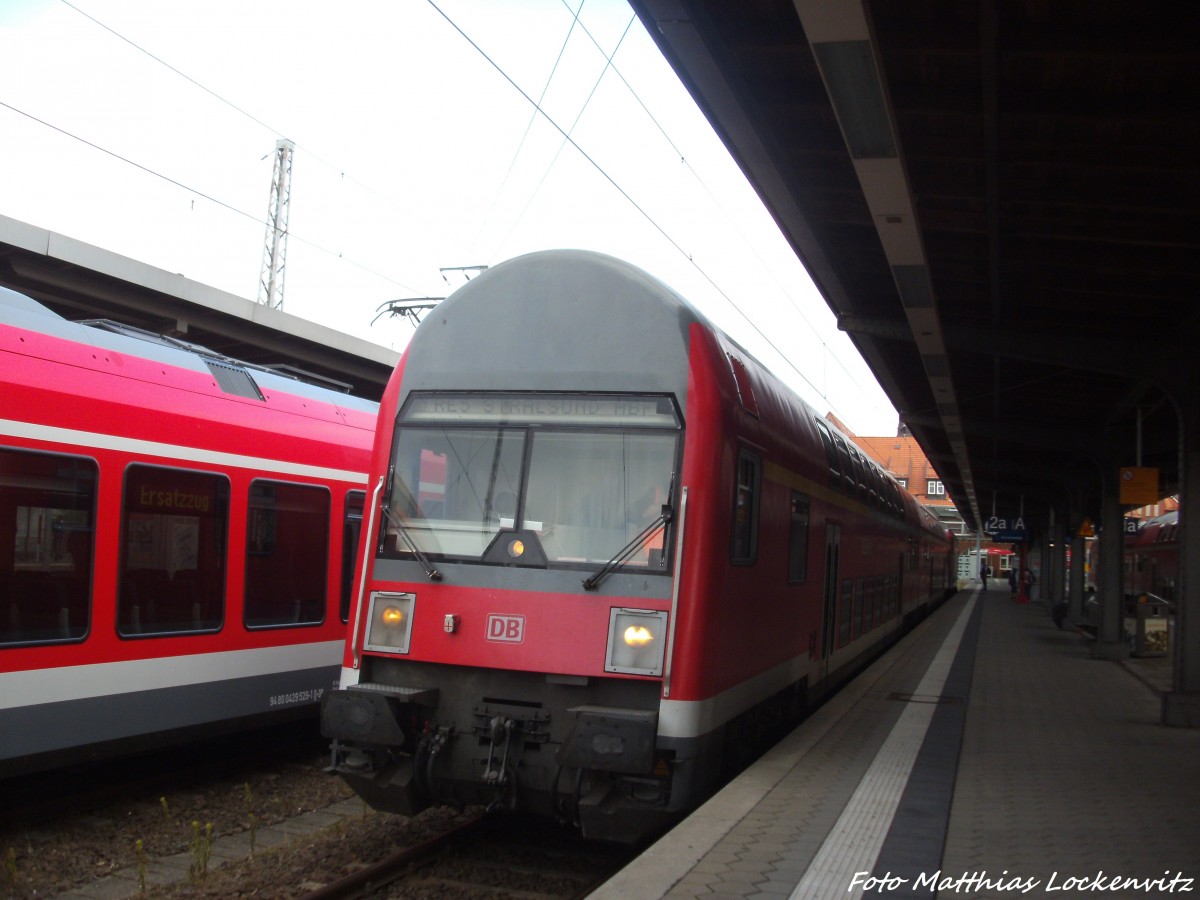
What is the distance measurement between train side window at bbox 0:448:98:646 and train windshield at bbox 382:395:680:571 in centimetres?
198

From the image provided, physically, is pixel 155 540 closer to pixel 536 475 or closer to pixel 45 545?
pixel 45 545

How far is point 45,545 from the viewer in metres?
6.63

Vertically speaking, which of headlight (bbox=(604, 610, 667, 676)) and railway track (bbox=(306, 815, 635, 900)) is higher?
headlight (bbox=(604, 610, 667, 676))

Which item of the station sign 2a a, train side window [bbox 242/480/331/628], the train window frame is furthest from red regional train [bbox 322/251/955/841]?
the station sign 2a a

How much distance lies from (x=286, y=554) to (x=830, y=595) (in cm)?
513

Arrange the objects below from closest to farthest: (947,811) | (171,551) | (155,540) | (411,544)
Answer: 1. (411,544)
2. (947,811)
3. (155,540)
4. (171,551)

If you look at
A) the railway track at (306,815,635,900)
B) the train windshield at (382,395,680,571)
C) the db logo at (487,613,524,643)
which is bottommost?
the railway track at (306,815,635,900)

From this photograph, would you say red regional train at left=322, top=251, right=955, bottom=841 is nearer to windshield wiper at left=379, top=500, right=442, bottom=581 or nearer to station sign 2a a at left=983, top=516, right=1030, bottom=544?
windshield wiper at left=379, top=500, right=442, bottom=581

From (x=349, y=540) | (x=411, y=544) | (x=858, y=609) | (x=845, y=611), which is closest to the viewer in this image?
(x=411, y=544)

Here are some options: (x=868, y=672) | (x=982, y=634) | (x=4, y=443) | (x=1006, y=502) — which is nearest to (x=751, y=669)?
(x=4, y=443)

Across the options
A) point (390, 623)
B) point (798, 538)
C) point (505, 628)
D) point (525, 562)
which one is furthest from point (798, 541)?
→ point (390, 623)

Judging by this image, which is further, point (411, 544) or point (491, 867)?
point (411, 544)

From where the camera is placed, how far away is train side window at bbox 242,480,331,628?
842cm

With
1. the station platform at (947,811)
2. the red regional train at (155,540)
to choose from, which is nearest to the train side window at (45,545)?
the red regional train at (155,540)
